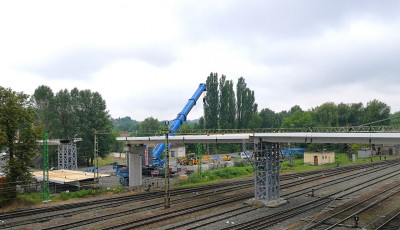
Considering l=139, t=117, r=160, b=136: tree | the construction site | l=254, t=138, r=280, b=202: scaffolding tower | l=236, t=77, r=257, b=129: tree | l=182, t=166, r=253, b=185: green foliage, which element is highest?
l=236, t=77, r=257, b=129: tree

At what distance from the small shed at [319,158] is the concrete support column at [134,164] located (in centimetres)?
3372

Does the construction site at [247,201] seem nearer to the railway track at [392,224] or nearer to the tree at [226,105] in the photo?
the railway track at [392,224]

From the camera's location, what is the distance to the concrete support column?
3594 cm

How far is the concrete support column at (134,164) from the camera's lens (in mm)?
35938

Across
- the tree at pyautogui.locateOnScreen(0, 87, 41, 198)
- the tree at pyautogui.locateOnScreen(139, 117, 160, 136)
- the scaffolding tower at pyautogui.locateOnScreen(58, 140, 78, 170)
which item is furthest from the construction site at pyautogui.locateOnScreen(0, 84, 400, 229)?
the tree at pyautogui.locateOnScreen(139, 117, 160, 136)

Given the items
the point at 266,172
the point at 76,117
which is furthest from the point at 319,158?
the point at 76,117

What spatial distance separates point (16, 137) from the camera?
27953 millimetres

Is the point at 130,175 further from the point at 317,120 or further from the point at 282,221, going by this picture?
the point at 317,120

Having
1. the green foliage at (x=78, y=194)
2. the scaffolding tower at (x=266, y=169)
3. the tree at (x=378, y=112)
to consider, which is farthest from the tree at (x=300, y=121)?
the green foliage at (x=78, y=194)

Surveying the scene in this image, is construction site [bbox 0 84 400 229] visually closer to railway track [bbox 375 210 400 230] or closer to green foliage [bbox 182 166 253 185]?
railway track [bbox 375 210 400 230]

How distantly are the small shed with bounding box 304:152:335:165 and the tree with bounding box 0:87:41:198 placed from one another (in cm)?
4569

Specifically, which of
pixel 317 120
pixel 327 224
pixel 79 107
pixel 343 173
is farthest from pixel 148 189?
pixel 317 120

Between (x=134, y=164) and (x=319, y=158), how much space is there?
3512 cm

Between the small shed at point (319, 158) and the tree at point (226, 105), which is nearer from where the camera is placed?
the small shed at point (319, 158)
